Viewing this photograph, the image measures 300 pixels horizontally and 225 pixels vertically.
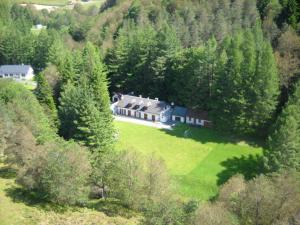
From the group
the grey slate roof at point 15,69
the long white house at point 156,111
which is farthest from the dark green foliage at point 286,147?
the grey slate roof at point 15,69

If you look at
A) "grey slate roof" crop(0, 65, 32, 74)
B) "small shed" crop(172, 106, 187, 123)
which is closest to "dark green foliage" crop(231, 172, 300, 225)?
"small shed" crop(172, 106, 187, 123)

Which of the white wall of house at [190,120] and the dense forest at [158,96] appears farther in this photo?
the white wall of house at [190,120]

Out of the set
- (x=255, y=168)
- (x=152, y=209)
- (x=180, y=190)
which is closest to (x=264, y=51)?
(x=255, y=168)

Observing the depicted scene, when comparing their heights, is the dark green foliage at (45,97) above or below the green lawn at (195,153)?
above

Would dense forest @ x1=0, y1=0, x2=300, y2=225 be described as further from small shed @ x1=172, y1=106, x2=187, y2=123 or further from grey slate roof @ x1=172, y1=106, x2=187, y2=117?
small shed @ x1=172, y1=106, x2=187, y2=123

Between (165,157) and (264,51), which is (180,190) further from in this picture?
(264,51)

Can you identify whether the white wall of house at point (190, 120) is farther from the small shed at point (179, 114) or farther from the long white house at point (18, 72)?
the long white house at point (18, 72)

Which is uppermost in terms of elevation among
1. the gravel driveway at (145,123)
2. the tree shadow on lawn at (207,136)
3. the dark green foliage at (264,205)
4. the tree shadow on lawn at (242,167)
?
the dark green foliage at (264,205)
